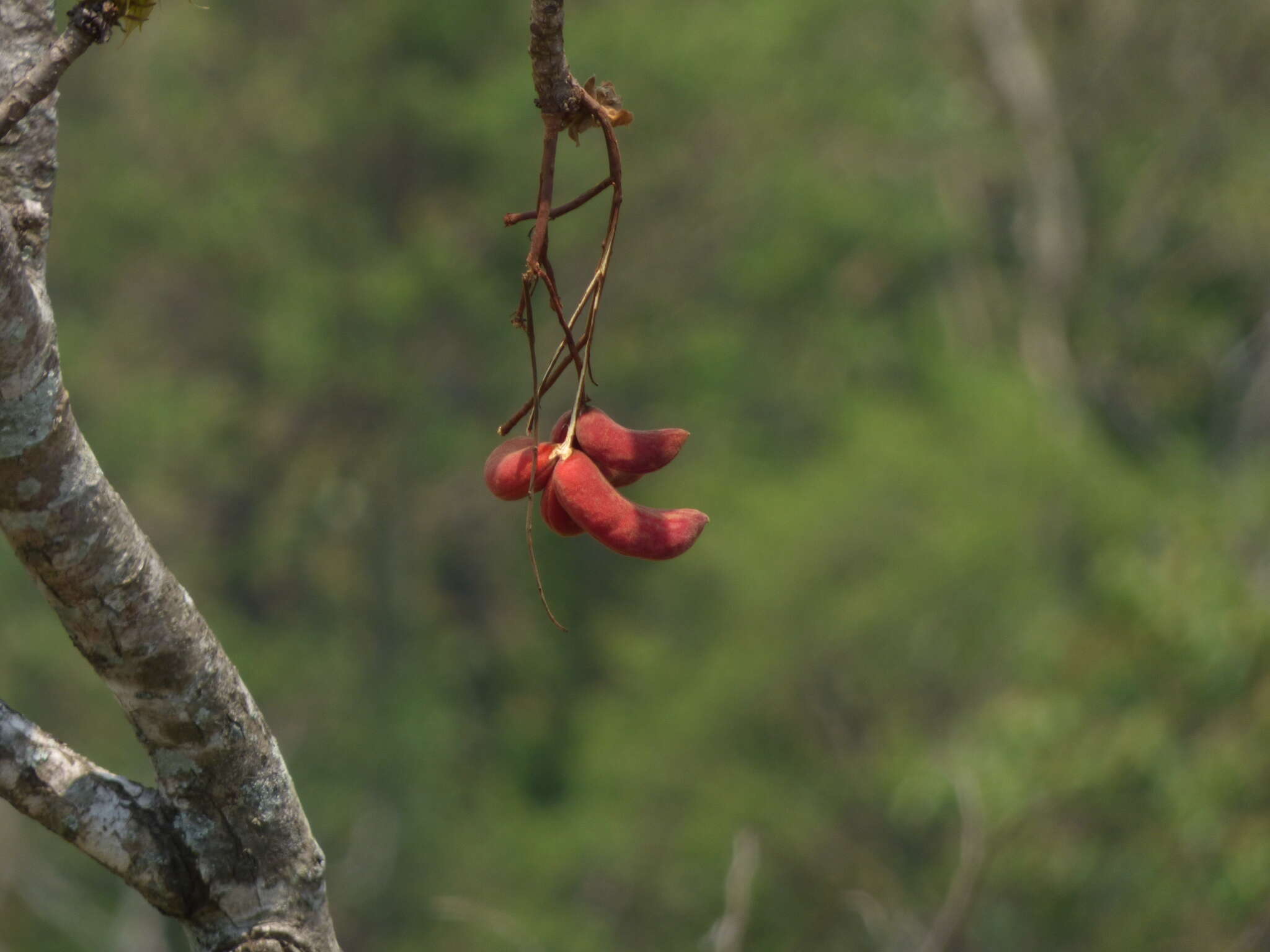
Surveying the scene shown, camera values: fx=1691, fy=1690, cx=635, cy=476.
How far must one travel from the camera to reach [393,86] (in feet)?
50.4

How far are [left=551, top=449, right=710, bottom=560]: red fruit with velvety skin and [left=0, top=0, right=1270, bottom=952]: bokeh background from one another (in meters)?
9.15

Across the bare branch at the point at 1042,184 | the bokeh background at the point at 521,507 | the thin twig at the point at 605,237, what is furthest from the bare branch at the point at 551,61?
the bare branch at the point at 1042,184

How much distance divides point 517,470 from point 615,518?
11cm

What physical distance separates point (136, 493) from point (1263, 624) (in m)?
10.2

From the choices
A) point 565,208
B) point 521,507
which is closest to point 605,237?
point 565,208

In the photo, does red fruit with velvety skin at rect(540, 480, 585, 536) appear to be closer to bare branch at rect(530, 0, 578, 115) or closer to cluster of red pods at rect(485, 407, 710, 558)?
cluster of red pods at rect(485, 407, 710, 558)

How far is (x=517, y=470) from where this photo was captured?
147 centimetres

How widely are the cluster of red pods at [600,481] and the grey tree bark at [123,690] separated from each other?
322mm

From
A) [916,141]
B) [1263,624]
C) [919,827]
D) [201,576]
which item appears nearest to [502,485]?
[1263,624]

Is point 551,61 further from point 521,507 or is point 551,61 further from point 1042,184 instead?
point 1042,184

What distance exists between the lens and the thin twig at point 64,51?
1.26 meters

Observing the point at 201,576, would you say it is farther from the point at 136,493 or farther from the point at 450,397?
the point at 450,397

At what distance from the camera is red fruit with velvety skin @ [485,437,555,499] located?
57.9 inches

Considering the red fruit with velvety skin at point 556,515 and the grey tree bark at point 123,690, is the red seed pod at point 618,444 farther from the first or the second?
the grey tree bark at point 123,690
